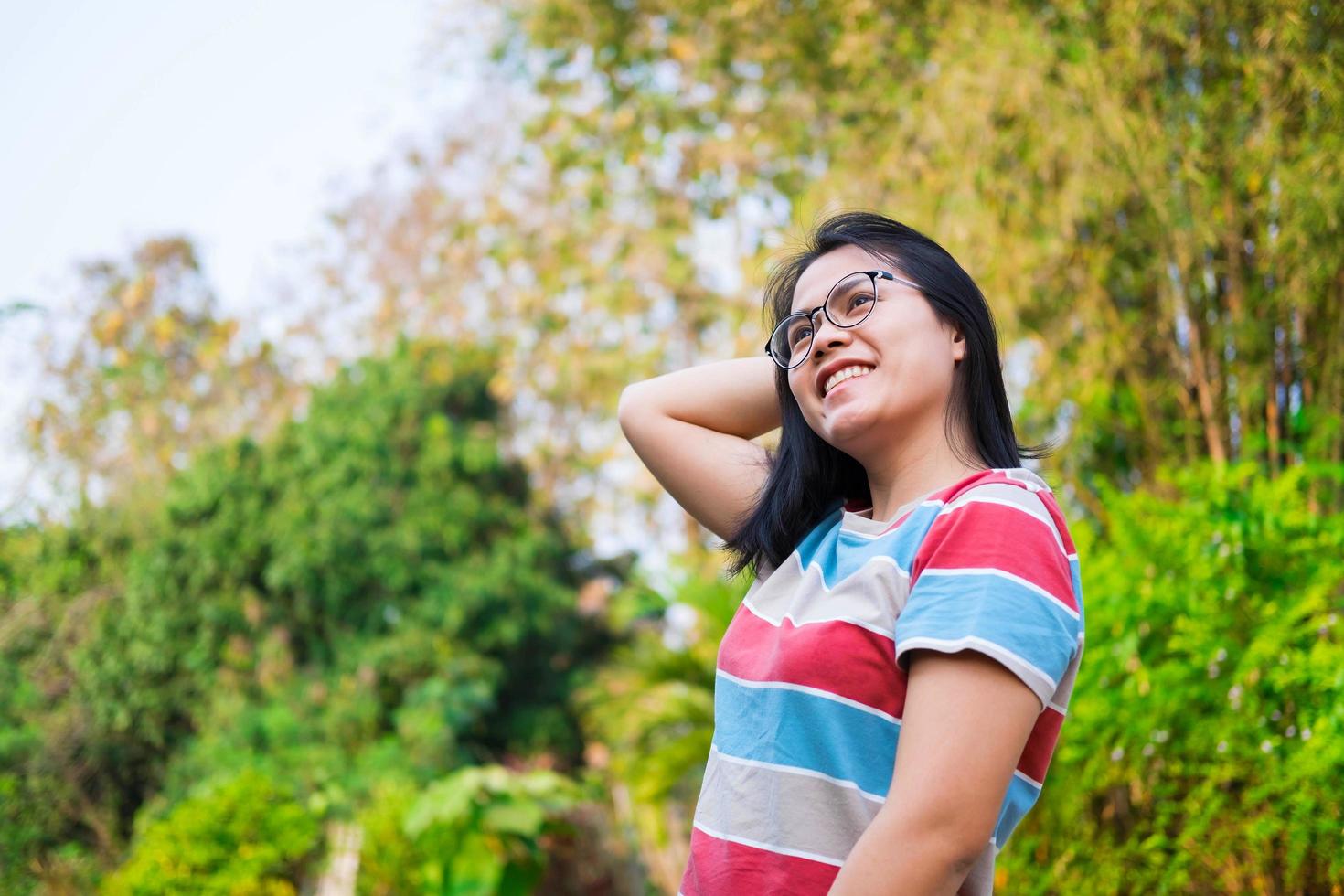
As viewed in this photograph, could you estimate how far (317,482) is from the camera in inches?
388

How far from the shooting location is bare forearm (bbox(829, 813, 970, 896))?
0.89m

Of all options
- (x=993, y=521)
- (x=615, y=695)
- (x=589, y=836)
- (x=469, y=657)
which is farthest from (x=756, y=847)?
(x=469, y=657)

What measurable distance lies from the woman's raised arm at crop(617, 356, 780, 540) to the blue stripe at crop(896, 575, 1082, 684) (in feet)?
1.70

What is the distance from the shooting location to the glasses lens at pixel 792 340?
124 centimetres

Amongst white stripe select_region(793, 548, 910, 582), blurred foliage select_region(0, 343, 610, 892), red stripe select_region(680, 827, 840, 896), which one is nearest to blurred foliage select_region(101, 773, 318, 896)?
blurred foliage select_region(0, 343, 610, 892)

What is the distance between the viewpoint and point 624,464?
916 centimetres

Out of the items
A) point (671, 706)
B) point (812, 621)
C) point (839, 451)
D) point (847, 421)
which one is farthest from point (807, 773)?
point (671, 706)

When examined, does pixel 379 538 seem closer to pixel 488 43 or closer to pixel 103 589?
pixel 103 589

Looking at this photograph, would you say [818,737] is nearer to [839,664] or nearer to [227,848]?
[839,664]

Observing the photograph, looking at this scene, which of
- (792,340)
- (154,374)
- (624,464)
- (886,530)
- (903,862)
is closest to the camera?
(903,862)

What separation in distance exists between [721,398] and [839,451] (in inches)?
7.7

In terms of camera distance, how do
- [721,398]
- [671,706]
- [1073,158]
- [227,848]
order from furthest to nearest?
[227,848]
[671,706]
[1073,158]
[721,398]

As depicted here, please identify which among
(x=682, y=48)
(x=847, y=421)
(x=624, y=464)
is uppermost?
(x=682, y=48)

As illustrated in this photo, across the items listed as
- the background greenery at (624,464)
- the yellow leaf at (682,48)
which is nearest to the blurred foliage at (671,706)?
the background greenery at (624,464)
